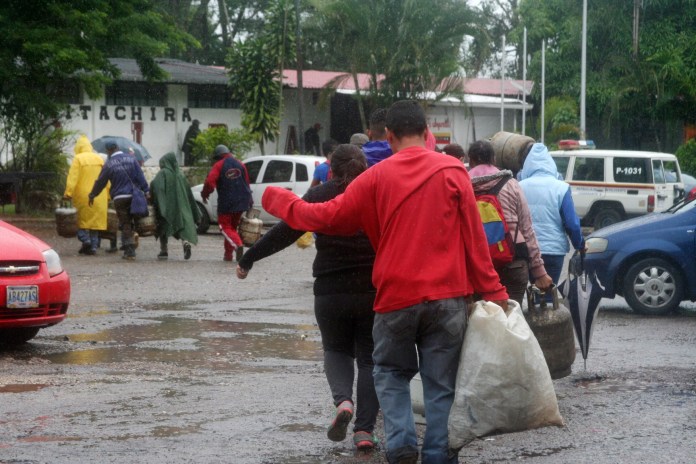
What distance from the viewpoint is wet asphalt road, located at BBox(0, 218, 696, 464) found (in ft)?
21.7

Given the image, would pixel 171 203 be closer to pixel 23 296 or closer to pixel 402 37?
pixel 23 296

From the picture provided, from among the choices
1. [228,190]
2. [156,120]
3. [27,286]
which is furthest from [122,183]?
[156,120]

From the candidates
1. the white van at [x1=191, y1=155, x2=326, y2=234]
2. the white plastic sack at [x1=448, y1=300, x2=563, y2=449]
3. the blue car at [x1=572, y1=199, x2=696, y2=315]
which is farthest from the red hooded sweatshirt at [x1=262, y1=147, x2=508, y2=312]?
the white van at [x1=191, y1=155, x2=326, y2=234]

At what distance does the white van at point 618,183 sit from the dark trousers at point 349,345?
19777mm

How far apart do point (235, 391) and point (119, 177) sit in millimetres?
10851

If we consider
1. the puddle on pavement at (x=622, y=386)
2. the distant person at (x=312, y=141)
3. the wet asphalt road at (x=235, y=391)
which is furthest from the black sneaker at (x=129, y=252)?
the distant person at (x=312, y=141)

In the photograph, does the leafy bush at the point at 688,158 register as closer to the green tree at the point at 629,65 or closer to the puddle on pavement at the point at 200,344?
the green tree at the point at 629,65

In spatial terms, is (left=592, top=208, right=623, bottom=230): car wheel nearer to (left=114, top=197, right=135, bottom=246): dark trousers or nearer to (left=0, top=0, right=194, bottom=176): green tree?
(left=0, top=0, right=194, bottom=176): green tree

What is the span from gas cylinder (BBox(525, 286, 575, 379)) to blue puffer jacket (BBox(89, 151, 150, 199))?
11696 mm

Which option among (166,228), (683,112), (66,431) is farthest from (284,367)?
(683,112)

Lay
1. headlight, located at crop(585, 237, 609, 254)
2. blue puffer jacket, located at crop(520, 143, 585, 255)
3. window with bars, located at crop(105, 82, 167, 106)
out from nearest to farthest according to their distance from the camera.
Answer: blue puffer jacket, located at crop(520, 143, 585, 255) → headlight, located at crop(585, 237, 609, 254) → window with bars, located at crop(105, 82, 167, 106)

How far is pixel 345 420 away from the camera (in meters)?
6.36

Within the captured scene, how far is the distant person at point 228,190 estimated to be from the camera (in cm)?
1867

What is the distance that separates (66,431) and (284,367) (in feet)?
8.73
